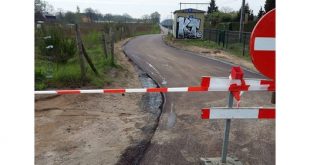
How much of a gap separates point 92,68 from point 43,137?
4.74 metres

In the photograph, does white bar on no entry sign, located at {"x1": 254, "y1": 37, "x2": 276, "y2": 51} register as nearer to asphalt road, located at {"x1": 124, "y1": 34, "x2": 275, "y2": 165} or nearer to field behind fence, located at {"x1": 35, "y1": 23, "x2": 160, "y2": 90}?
asphalt road, located at {"x1": 124, "y1": 34, "x2": 275, "y2": 165}

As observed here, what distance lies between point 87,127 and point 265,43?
3836 mm

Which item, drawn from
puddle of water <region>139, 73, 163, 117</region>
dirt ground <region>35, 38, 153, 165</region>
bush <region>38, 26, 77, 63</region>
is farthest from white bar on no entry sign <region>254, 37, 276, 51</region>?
bush <region>38, 26, 77, 63</region>

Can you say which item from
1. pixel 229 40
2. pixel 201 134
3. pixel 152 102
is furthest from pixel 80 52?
pixel 229 40

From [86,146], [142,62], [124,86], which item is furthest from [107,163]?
[142,62]

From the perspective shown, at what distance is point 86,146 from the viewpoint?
518cm

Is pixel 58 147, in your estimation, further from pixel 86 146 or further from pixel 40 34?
pixel 40 34

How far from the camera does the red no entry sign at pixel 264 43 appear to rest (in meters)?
3.39

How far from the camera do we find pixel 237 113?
151 inches

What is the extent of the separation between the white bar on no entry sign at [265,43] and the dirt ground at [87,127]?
2.52 m

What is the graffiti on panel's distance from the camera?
31.2 m

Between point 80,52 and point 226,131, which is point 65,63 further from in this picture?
point 226,131

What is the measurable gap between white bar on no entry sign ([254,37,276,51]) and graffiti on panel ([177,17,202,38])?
2815cm

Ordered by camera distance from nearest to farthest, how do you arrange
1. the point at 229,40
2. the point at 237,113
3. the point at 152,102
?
the point at 237,113 < the point at 152,102 < the point at 229,40
